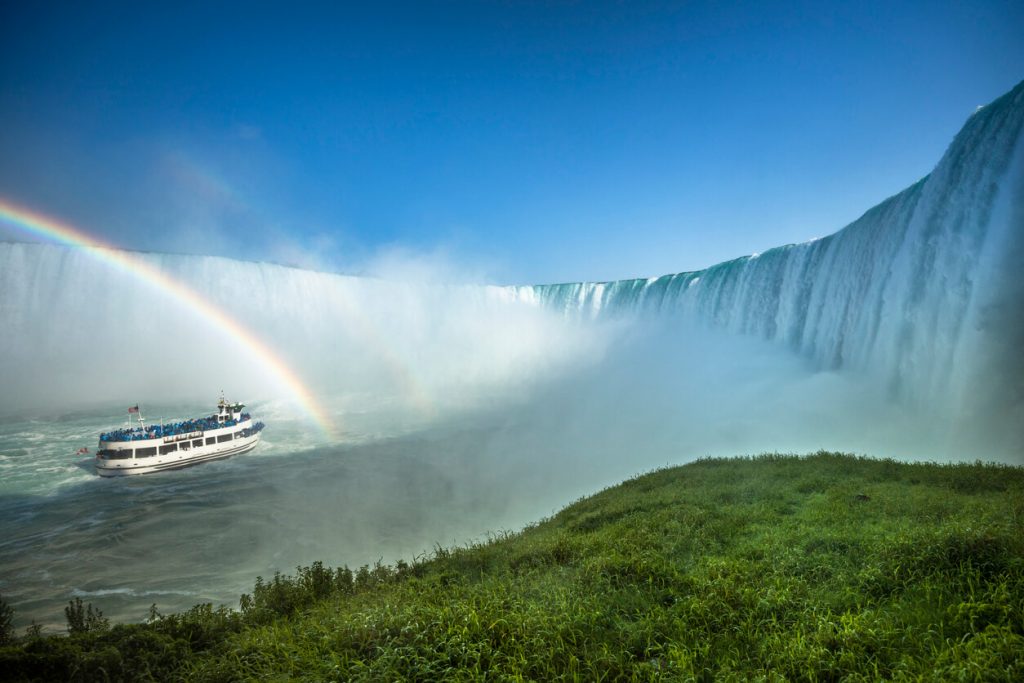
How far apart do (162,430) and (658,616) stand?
93.3 feet

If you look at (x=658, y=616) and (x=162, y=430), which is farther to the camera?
(x=162, y=430)

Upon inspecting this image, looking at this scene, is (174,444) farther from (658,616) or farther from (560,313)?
(560,313)

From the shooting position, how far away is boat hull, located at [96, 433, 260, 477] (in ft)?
70.8

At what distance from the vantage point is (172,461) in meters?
23.1

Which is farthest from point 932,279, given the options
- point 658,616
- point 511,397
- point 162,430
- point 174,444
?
point 162,430

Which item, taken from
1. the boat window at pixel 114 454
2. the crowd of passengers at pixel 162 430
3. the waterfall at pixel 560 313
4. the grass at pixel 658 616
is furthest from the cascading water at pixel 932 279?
the boat window at pixel 114 454

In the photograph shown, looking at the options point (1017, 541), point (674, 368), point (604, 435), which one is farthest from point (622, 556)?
point (674, 368)

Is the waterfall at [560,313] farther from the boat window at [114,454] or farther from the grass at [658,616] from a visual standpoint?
the boat window at [114,454]

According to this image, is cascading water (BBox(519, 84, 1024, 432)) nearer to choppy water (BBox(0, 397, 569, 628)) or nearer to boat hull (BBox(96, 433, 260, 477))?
choppy water (BBox(0, 397, 569, 628))

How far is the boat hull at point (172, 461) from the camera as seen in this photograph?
21594 mm

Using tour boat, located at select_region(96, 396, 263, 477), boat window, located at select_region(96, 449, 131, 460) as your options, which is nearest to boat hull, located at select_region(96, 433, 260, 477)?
tour boat, located at select_region(96, 396, 263, 477)

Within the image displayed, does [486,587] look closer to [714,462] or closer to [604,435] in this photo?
[714,462]

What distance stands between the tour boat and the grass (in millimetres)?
20399

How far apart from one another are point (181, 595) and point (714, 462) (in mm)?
16746
